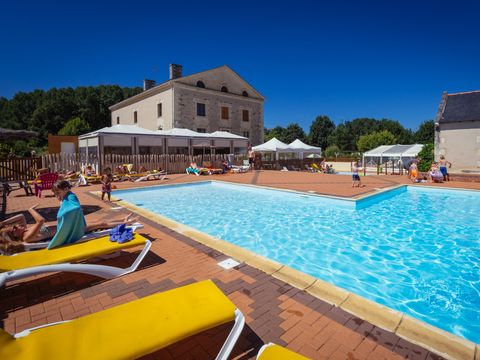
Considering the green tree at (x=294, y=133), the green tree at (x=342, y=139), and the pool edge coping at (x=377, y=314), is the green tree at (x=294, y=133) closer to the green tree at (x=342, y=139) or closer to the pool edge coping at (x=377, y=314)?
the green tree at (x=342, y=139)

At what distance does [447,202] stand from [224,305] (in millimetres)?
12171

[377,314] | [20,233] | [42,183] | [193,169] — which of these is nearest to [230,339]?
[377,314]

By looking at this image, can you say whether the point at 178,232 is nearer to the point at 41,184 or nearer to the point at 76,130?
the point at 41,184

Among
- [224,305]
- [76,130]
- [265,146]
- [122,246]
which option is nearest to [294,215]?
[122,246]

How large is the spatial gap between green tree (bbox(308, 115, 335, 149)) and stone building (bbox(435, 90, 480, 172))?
5167 cm

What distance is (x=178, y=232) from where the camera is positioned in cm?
591

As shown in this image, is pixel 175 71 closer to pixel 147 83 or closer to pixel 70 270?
pixel 147 83

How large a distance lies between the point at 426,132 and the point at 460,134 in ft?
161

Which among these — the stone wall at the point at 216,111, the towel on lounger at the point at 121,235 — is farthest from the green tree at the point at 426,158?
the towel on lounger at the point at 121,235

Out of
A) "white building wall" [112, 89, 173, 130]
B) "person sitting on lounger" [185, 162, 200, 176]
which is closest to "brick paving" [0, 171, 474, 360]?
A: "person sitting on lounger" [185, 162, 200, 176]

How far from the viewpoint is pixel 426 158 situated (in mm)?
20312

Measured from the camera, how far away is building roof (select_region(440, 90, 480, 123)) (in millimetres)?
20016

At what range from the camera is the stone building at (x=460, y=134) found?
64.2 feet

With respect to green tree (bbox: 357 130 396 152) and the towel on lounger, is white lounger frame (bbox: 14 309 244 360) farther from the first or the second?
green tree (bbox: 357 130 396 152)
